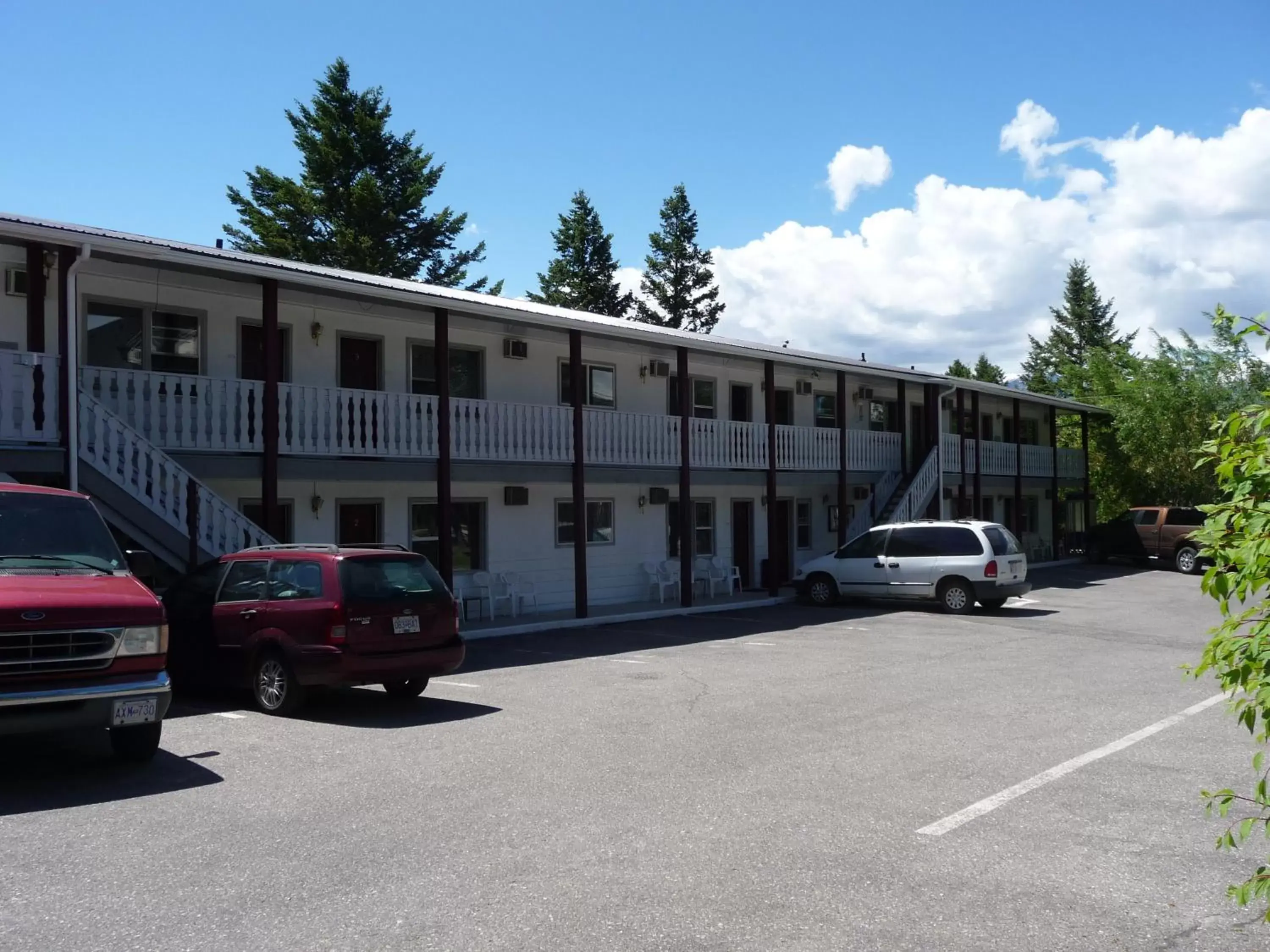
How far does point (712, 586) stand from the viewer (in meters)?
23.9

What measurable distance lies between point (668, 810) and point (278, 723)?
15.2 feet

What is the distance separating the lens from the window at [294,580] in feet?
34.1

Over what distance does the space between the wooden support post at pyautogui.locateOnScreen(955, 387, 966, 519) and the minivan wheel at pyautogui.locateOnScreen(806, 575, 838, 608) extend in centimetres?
865

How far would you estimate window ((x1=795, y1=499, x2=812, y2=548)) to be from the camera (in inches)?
1102

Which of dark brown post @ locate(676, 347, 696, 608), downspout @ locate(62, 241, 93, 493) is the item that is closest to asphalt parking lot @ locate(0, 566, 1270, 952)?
downspout @ locate(62, 241, 93, 493)

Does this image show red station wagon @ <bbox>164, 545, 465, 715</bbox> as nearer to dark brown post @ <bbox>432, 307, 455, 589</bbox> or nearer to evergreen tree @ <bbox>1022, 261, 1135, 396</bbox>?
dark brown post @ <bbox>432, 307, 455, 589</bbox>

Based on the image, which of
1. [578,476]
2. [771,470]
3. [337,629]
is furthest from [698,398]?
[337,629]

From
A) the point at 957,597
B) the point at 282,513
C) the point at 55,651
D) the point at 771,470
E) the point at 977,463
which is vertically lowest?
the point at 957,597

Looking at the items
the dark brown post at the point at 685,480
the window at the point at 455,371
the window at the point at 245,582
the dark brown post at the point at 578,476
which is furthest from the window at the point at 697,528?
the window at the point at 245,582

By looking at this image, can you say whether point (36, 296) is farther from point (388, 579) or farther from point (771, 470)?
point (771, 470)

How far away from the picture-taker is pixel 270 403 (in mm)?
14555

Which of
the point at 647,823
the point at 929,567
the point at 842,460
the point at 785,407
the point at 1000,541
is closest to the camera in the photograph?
the point at 647,823

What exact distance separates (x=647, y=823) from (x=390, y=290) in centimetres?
1022

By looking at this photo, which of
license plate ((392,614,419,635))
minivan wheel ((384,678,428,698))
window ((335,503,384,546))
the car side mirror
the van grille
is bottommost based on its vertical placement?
minivan wheel ((384,678,428,698))
